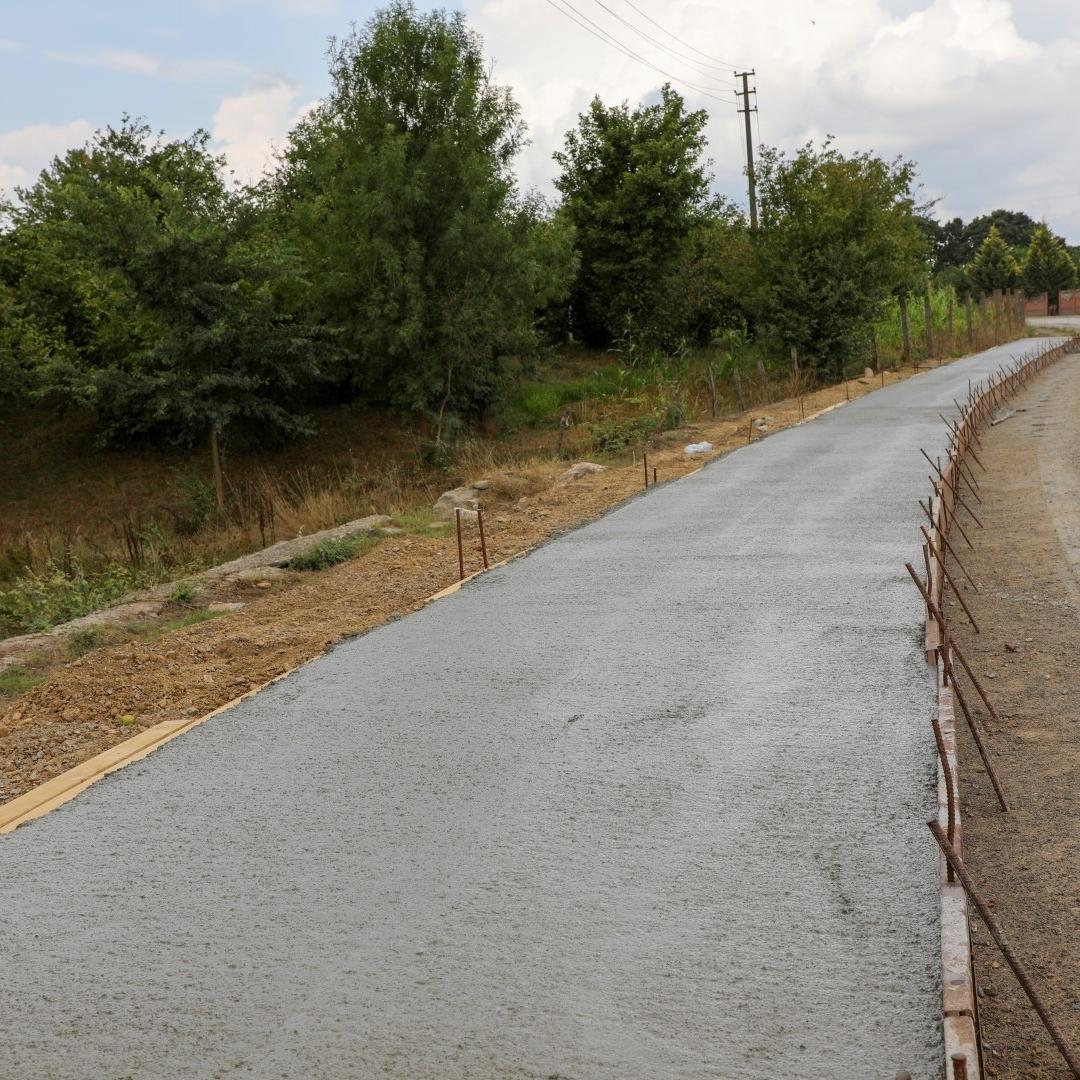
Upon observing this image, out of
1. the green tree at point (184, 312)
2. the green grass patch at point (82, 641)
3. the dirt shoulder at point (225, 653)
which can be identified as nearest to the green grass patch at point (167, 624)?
the dirt shoulder at point (225, 653)

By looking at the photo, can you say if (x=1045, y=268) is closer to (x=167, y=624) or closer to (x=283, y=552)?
(x=283, y=552)

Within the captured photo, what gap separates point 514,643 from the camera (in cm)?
737

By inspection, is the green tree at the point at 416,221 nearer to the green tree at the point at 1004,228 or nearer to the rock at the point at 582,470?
the rock at the point at 582,470

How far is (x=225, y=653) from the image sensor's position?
313 inches

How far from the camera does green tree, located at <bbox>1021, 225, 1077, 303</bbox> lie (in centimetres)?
6738

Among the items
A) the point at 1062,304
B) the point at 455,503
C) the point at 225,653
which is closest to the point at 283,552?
the point at 455,503

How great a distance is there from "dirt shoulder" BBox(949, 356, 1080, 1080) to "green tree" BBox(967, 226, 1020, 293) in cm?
6211

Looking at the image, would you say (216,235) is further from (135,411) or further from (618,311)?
(618,311)

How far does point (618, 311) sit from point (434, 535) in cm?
2454

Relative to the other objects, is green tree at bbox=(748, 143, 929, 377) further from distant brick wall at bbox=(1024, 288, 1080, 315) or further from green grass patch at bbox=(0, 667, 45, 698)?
distant brick wall at bbox=(1024, 288, 1080, 315)

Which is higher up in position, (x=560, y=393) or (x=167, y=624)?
(x=560, y=393)

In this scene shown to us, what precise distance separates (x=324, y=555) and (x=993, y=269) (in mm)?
68082

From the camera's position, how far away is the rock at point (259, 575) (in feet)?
35.0

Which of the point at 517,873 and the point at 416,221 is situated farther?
the point at 416,221
